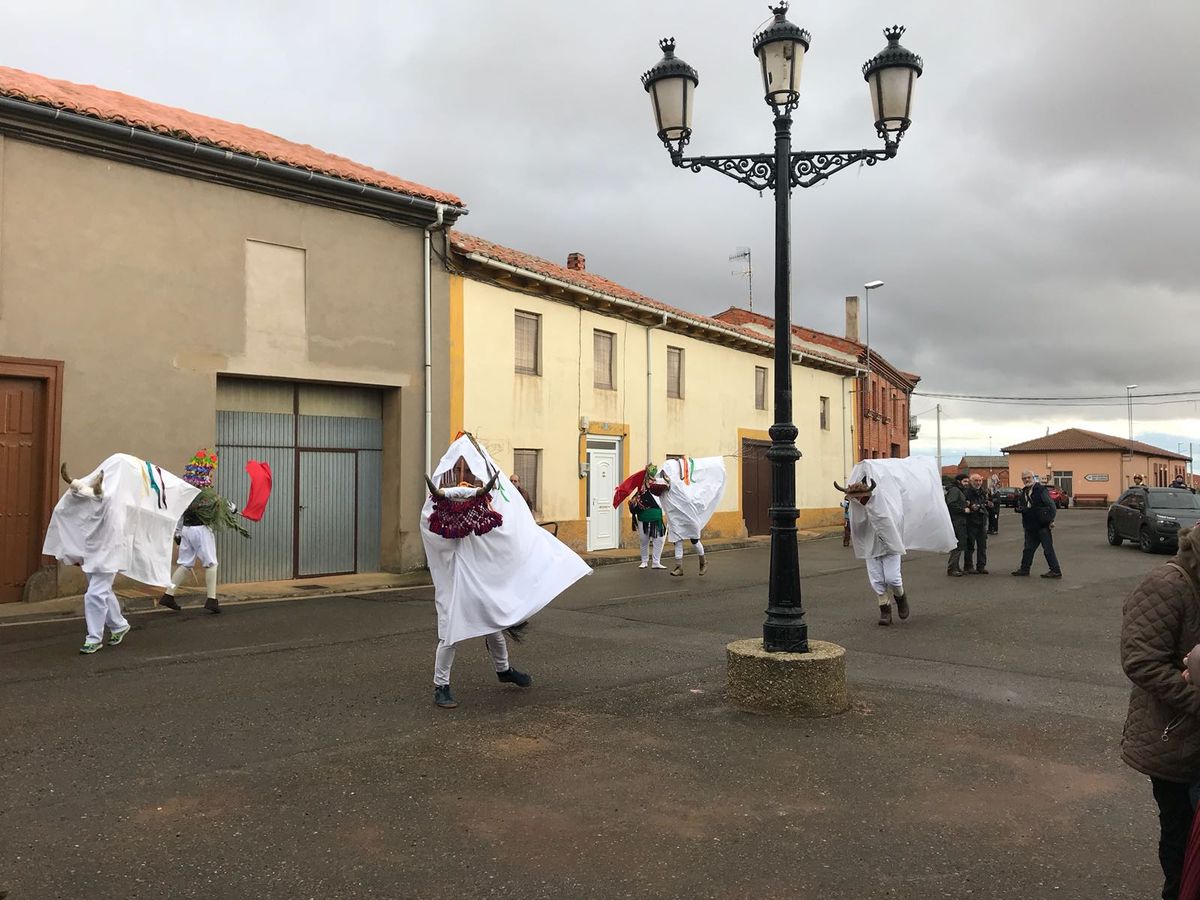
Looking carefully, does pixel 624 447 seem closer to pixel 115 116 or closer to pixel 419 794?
pixel 115 116

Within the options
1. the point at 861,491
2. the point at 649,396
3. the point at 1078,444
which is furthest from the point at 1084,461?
the point at 861,491

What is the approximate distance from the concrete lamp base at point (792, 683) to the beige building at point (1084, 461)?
66.3 meters

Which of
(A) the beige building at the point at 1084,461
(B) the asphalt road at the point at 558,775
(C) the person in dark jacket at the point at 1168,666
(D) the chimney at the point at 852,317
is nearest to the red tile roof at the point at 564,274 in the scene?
(B) the asphalt road at the point at 558,775

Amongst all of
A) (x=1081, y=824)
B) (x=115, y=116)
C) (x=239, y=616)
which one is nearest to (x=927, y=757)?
(x=1081, y=824)

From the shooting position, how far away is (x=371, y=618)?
33.7 ft

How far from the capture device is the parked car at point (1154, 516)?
59.2 ft

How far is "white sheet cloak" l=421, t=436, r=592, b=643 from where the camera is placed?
6137mm

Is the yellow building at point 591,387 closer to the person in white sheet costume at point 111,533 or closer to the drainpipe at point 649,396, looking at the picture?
the drainpipe at point 649,396

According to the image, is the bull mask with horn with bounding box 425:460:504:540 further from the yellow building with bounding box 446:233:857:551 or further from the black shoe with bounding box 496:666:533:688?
the yellow building with bounding box 446:233:857:551

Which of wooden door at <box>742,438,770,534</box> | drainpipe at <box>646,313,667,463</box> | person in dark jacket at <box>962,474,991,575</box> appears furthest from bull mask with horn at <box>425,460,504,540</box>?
wooden door at <box>742,438,770,534</box>

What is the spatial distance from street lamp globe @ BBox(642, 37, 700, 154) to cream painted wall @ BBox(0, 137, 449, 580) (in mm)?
8589

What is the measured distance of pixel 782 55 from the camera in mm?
6199

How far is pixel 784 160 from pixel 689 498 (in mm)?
9341

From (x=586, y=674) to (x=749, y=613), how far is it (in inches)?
154
